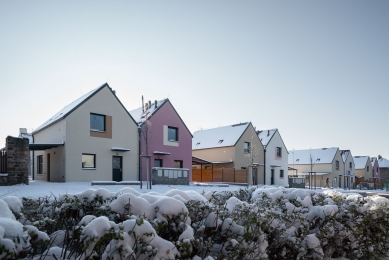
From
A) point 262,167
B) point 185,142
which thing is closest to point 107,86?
point 185,142

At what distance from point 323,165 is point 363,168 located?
18541 mm

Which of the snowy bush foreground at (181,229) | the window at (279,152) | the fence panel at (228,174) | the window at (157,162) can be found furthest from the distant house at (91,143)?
the window at (279,152)

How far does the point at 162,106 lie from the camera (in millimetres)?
27969

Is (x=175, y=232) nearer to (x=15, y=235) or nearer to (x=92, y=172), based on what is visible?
(x=15, y=235)

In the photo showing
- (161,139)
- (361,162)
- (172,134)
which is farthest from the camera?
(361,162)

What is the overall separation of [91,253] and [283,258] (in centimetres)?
250

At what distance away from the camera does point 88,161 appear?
74.0 feet

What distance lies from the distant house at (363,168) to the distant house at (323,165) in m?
14.4

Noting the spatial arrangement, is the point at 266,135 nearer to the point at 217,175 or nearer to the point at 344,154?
the point at 217,175

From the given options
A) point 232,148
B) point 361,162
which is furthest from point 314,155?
point 232,148

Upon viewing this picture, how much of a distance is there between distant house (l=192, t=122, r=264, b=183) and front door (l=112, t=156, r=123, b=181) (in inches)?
500

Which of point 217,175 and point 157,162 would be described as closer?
point 157,162

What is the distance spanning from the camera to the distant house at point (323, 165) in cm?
5016

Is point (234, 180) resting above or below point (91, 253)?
below
